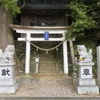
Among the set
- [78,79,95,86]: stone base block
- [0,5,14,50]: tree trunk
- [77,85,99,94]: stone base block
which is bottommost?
[77,85,99,94]: stone base block

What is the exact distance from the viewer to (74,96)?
21.2 feet

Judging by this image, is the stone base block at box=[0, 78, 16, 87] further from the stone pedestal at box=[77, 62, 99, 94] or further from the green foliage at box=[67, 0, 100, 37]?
the green foliage at box=[67, 0, 100, 37]

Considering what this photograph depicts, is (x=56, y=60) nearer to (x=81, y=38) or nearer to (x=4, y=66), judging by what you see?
(x=81, y=38)

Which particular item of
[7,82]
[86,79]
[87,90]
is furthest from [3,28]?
[87,90]

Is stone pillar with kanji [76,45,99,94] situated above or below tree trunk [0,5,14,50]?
below

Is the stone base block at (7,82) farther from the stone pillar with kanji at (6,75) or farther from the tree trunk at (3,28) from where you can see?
the tree trunk at (3,28)

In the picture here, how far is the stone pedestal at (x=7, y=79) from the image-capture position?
6887 millimetres

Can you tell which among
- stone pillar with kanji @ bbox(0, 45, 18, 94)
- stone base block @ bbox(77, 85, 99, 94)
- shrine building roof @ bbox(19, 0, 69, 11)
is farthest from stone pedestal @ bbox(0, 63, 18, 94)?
shrine building roof @ bbox(19, 0, 69, 11)

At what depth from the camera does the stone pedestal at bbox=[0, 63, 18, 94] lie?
6887mm

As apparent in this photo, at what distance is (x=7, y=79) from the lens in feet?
23.1

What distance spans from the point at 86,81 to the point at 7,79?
132 inches

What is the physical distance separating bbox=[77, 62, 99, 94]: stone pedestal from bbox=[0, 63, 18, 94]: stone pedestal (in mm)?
2817

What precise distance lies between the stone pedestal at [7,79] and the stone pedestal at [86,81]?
2.82 metres

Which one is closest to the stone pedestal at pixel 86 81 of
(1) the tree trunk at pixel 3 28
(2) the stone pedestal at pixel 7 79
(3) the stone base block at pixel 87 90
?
(3) the stone base block at pixel 87 90
